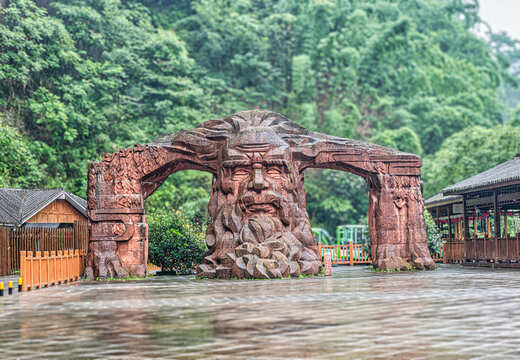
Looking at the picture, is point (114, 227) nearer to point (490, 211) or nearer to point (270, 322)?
point (270, 322)

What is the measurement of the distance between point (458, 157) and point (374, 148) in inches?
772

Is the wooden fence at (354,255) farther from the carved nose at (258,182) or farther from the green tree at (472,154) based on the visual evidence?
the carved nose at (258,182)

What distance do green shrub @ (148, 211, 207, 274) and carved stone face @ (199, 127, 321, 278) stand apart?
3.26m

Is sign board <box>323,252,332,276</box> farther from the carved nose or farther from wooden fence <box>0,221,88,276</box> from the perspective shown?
wooden fence <box>0,221,88,276</box>

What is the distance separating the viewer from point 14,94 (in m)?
36.7

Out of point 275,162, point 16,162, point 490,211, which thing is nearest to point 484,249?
point 490,211

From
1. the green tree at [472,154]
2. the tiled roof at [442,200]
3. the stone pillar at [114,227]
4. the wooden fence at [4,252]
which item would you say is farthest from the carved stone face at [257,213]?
the green tree at [472,154]

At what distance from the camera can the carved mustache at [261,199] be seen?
67.3 feet

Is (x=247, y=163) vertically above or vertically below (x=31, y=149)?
below

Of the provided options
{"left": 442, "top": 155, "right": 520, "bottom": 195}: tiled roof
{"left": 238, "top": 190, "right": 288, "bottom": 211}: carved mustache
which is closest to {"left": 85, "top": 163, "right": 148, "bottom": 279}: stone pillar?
{"left": 238, "top": 190, "right": 288, "bottom": 211}: carved mustache

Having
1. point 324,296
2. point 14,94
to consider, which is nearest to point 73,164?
point 14,94

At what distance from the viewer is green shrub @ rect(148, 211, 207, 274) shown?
79.9ft

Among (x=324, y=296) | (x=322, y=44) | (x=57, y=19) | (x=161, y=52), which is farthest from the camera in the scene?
(x=322, y=44)

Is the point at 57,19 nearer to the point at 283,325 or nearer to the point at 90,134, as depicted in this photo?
the point at 90,134
